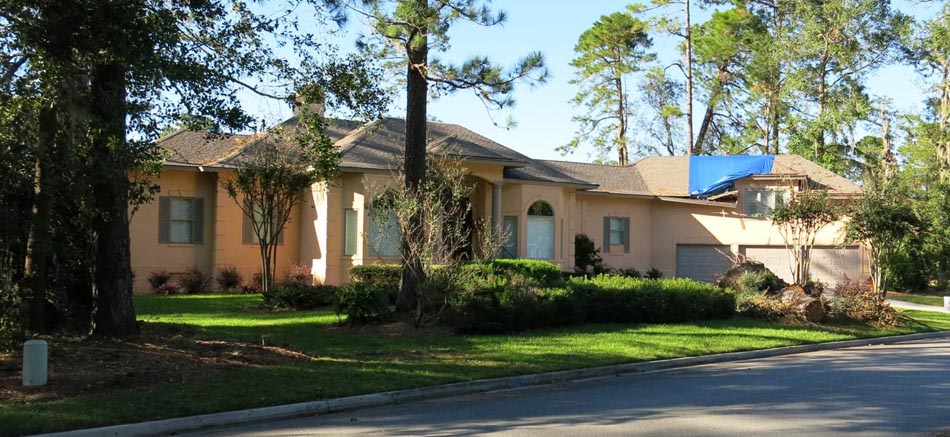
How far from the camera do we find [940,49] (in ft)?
141

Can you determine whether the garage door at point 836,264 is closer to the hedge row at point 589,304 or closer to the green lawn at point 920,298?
the green lawn at point 920,298

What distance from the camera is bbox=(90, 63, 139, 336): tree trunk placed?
11953 mm

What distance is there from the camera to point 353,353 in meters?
14.3

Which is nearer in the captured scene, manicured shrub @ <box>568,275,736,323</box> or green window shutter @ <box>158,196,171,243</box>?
manicured shrub @ <box>568,275,736,323</box>

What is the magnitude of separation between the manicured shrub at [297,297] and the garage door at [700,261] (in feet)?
64.2

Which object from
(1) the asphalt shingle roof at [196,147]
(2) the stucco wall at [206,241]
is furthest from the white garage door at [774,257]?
(1) the asphalt shingle roof at [196,147]

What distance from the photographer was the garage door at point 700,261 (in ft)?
119

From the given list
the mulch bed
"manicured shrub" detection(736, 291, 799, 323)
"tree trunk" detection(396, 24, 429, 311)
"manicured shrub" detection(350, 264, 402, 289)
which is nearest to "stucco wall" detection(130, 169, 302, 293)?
"manicured shrub" detection(350, 264, 402, 289)

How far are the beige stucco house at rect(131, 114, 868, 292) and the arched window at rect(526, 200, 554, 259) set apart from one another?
0.03 meters

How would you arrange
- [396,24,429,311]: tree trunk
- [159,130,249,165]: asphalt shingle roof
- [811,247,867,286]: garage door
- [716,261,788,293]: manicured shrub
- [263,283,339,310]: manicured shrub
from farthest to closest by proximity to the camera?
[811,247,867,286]: garage door → [159,130,249,165]: asphalt shingle roof → [716,261,788,293]: manicured shrub → [263,283,339,310]: manicured shrub → [396,24,429,311]: tree trunk

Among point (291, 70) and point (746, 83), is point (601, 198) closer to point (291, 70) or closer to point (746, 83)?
point (746, 83)

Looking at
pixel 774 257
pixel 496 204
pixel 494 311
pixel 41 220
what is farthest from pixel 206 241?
pixel 774 257

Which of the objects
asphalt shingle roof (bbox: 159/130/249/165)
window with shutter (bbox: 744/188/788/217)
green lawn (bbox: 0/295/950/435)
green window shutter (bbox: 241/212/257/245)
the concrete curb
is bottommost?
the concrete curb

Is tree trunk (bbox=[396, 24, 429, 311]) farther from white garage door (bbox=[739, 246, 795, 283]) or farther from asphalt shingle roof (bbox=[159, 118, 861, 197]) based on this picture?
white garage door (bbox=[739, 246, 795, 283])
